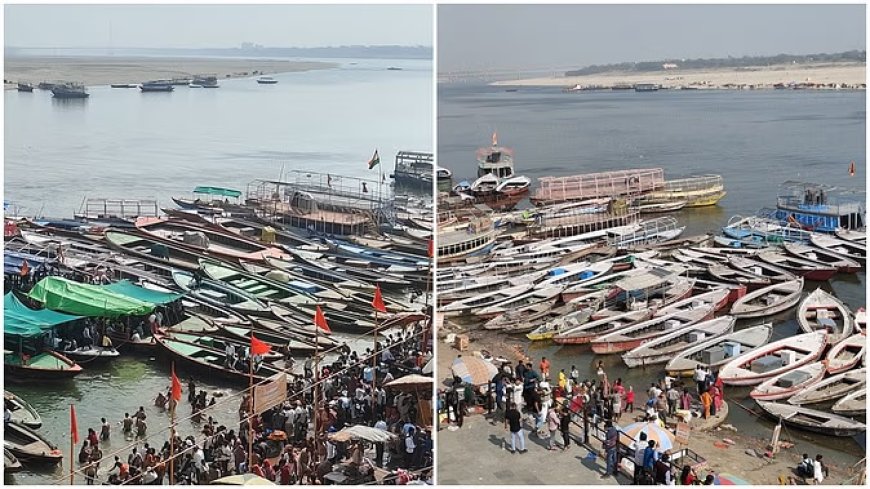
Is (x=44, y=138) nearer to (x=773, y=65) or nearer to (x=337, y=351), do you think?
(x=337, y=351)

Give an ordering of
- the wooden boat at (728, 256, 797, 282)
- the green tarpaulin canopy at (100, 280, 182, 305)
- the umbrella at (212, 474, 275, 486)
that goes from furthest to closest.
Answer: the wooden boat at (728, 256, 797, 282)
the green tarpaulin canopy at (100, 280, 182, 305)
the umbrella at (212, 474, 275, 486)

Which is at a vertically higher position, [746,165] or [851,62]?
[851,62]

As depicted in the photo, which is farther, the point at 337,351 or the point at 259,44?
the point at 337,351

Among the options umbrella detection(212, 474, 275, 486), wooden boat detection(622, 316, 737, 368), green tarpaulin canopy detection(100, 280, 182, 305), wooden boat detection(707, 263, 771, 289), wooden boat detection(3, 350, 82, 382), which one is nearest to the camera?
umbrella detection(212, 474, 275, 486)

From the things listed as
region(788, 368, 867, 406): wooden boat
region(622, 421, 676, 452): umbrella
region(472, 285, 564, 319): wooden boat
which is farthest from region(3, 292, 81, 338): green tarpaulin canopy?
region(788, 368, 867, 406): wooden boat

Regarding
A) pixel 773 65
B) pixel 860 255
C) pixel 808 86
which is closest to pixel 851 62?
pixel 808 86

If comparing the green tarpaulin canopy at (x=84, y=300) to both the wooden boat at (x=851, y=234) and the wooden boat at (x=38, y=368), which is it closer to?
the wooden boat at (x=38, y=368)

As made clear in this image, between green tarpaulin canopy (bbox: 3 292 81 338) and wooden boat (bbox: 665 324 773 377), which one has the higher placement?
green tarpaulin canopy (bbox: 3 292 81 338)

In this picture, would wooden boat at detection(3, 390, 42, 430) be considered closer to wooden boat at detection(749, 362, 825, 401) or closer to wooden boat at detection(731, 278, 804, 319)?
wooden boat at detection(749, 362, 825, 401)
